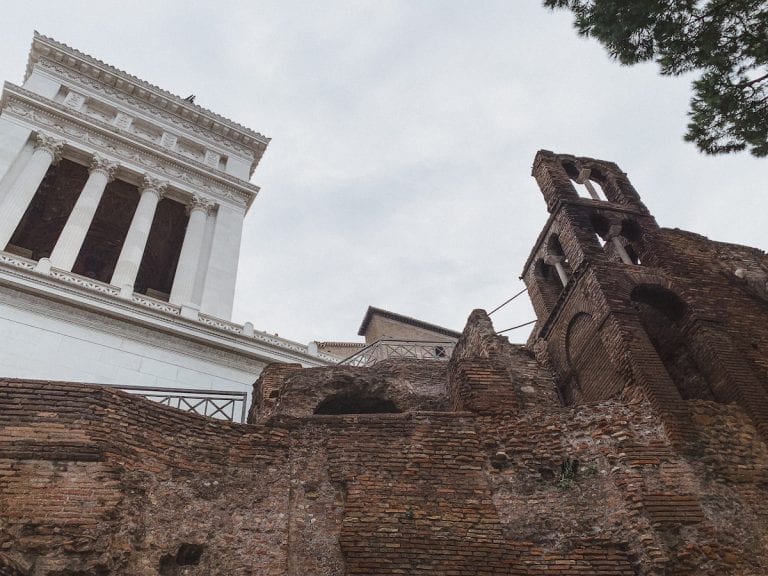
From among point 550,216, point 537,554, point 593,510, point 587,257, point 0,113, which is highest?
point 0,113

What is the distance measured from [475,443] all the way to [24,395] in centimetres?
562

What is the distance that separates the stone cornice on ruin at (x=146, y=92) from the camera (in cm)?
2864

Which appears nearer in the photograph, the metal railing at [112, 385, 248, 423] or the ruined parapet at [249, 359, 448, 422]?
the metal railing at [112, 385, 248, 423]

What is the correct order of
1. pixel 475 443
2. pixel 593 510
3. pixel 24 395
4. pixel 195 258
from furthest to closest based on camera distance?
pixel 195 258 → pixel 475 443 → pixel 593 510 → pixel 24 395

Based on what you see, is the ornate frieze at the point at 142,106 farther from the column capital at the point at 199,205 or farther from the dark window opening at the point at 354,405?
the dark window opening at the point at 354,405

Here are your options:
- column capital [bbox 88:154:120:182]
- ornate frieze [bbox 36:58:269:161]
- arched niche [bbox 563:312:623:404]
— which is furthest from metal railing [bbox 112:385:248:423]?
ornate frieze [bbox 36:58:269:161]

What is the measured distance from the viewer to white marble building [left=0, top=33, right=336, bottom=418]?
A: 1533 cm

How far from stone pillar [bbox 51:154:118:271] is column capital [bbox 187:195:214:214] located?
11.3 feet

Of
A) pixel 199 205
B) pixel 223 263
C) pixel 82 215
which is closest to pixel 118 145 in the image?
pixel 199 205

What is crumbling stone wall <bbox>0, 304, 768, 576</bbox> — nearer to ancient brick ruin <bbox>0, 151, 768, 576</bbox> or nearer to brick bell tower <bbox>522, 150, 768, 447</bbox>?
ancient brick ruin <bbox>0, 151, 768, 576</bbox>

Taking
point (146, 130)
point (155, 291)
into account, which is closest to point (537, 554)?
point (155, 291)

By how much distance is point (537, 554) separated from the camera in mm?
6758

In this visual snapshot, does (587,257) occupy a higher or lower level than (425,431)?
higher

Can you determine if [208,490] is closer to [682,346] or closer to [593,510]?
[593,510]
